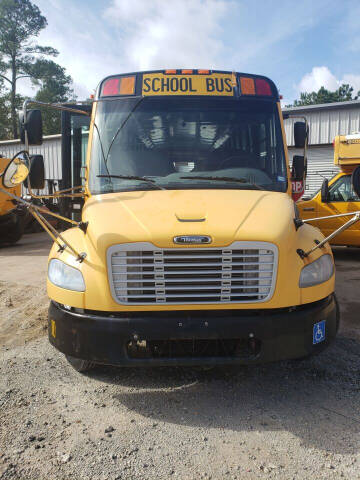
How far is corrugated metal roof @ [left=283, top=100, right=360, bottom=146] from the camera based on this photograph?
16.5 m

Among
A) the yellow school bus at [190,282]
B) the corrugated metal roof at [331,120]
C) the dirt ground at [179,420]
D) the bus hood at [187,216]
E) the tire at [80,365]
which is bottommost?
the dirt ground at [179,420]


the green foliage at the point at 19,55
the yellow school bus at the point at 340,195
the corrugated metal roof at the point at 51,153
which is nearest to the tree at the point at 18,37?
the green foliage at the point at 19,55

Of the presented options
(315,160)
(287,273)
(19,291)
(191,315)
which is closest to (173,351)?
(191,315)

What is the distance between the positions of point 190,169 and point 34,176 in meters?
1.50

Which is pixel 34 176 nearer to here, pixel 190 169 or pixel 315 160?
pixel 190 169

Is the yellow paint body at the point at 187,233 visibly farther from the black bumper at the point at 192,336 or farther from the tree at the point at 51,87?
the tree at the point at 51,87

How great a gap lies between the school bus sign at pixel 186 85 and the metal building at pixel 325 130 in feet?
42.9

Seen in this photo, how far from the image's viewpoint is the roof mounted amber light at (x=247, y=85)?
171 inches

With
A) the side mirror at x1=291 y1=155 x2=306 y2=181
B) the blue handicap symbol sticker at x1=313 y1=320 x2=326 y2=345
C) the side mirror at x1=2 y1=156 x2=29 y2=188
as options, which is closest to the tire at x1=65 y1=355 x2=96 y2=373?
the side mirror at x1=2 y1=156 x2=29 y2=188

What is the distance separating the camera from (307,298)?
119 inches

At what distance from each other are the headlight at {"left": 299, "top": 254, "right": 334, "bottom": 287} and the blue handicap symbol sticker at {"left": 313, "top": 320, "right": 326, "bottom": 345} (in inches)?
11.5

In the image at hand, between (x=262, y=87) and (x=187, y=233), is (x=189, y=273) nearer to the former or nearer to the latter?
(x=187, y=233)

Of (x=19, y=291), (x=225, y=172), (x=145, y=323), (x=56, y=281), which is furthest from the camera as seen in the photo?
(x=19, y=291)

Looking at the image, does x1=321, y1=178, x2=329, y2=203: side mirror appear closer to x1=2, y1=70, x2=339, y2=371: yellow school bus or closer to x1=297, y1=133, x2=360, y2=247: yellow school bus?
x1=297, y1=133, x2=360, y2=247: yellow school bus
